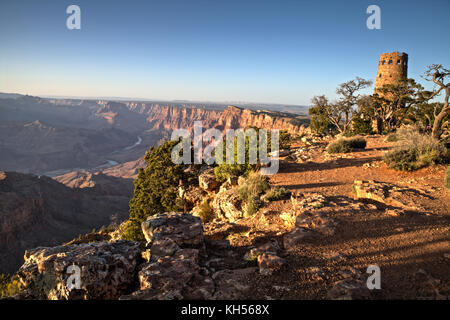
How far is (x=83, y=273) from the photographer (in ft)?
13.4

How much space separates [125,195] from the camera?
60.6 meters

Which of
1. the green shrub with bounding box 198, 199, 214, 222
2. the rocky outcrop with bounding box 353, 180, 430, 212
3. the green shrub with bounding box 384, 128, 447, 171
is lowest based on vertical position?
the green shrub with bounding box 198, 199, 214, 222

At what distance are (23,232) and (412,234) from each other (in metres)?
54.1

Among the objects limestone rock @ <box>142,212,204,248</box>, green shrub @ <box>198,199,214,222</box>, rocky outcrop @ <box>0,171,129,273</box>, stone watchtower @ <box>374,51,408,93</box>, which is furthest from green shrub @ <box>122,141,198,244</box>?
stone watchtower @ <box>374,51,408,93</box>

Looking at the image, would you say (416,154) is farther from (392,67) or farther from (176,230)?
(392,67)

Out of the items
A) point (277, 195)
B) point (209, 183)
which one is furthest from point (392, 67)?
point (277, 195)

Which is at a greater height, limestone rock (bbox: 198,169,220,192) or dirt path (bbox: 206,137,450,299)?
dirt path (bbox: 206,137,450,299)

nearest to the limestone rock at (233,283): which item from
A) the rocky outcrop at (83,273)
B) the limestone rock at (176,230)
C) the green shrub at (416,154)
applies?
the limestone rock at (176,230)

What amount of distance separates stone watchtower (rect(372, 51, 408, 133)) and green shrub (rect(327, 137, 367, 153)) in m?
15.9

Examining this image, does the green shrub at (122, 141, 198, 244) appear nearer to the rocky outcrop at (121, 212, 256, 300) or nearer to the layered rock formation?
the rocky outcrop at (121, 212, 256, 300)

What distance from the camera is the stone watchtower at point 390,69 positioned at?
2855 cm

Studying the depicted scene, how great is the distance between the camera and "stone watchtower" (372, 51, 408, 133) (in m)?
28.5

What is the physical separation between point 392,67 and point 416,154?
26.2 metres
